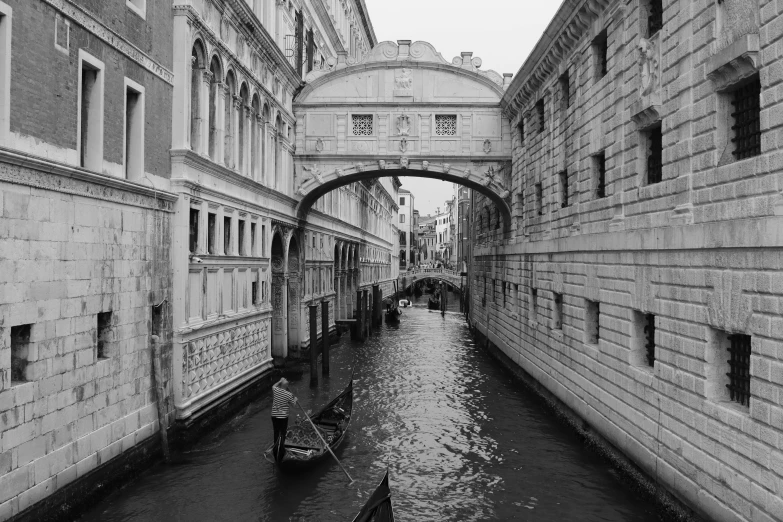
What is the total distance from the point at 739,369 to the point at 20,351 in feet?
25.3

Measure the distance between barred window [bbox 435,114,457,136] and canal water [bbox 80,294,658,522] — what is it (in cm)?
735

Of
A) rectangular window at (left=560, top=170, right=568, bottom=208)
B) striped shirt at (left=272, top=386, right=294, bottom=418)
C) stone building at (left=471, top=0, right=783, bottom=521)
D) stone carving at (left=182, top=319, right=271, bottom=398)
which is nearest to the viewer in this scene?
stone building at (left=471, top=0, right=783, bottom=521)

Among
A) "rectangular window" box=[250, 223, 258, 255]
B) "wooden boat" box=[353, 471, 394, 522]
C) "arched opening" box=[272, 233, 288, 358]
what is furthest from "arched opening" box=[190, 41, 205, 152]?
"wooden boat" box=[353, 471, 394, 522]

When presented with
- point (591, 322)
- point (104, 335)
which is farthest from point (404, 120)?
point (104, 335)

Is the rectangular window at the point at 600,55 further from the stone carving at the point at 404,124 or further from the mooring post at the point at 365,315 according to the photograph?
the mooring post at the point at 365,315

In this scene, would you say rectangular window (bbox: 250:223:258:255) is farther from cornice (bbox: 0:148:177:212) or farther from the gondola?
cornice (bbox: 0:148:177:212)

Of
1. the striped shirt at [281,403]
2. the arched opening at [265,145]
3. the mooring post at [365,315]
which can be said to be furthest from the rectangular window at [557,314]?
the mooring post at [365,315]

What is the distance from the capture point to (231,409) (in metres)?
13.3

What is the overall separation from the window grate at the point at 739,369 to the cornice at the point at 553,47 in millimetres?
5783

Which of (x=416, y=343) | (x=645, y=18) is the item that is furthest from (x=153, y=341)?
(x=416, y=343)

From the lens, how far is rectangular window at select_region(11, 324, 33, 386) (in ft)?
23.7

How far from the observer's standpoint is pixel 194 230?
1185cm

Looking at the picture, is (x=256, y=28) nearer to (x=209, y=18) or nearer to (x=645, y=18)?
(x=209, y=18)

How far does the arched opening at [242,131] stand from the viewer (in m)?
14.5
